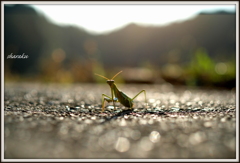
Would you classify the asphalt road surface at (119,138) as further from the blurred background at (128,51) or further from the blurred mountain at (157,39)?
the blurred mountain at (157,39)

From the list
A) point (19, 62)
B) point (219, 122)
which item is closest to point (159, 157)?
point (219, 122)

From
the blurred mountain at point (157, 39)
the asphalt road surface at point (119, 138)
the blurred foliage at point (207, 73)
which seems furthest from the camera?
the blurred mountain at point (157, 39)

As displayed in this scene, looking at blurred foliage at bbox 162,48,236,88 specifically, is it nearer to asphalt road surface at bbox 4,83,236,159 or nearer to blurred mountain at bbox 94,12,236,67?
asphalt road surface at bbox 4,83,236,159

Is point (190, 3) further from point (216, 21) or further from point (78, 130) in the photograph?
point (216, 21)

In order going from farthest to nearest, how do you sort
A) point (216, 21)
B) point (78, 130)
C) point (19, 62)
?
point (216, 21), point (19, 62), point (78, 130)

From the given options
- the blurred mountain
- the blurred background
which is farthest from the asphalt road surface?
the blurred mountain

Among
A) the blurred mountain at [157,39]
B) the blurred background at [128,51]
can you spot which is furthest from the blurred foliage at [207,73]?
the blurred mountain at [157,39]

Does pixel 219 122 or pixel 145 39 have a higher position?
pixel 145 39

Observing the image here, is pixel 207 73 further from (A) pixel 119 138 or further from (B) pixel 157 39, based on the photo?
(B) pixel 157 39

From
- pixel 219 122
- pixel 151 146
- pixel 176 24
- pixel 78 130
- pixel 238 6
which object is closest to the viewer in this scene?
pixel 151 146

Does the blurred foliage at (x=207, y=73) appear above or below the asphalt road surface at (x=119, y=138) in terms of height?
above

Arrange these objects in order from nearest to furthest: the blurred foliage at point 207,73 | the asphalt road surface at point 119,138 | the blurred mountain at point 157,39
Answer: the asphalt road surface at point 119,138, the blurred foliage at point 207,73, the blurred mountain at point 157,39
